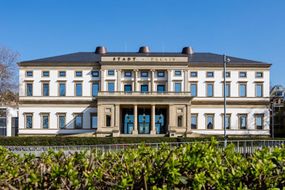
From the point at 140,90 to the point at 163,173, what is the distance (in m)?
53.4

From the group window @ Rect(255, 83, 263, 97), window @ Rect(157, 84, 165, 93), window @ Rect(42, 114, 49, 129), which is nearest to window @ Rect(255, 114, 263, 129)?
window @ Rect(255, 83, 263, 97)

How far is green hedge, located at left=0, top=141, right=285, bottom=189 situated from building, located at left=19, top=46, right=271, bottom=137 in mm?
51170

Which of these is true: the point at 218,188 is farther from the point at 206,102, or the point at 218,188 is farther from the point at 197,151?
the point at 206,102

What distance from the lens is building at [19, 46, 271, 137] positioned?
56.1 meters

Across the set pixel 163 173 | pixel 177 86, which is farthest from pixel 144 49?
pixel 163 173

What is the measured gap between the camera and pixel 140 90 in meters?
56.6

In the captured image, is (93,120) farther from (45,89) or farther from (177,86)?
(177,86)

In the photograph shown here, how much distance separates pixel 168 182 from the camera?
10.4ft

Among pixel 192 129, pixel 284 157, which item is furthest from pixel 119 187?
pixel 192 129

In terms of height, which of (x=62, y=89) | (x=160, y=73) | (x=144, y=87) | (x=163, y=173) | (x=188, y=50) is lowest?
(x=163, y=173)

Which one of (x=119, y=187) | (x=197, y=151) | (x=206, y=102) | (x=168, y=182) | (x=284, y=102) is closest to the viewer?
(x=119, y=187)

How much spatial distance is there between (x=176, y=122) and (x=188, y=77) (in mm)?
9047

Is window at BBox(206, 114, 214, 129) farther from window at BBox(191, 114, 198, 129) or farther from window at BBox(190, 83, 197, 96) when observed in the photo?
window at BBox(190, 83, 197, 96)

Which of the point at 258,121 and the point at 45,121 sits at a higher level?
the point at 258,121
